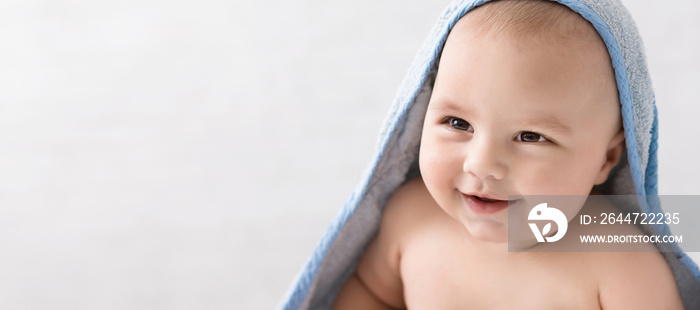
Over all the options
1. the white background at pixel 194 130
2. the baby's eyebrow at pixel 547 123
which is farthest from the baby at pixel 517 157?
the white background at pixel 194 130

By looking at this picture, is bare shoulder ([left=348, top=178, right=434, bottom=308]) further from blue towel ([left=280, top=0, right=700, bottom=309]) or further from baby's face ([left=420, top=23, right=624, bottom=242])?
baby's face ([left=420, top=23, right=624, bottom=242])

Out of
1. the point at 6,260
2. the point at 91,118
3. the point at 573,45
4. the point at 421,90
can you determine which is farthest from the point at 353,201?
the point at 6,260

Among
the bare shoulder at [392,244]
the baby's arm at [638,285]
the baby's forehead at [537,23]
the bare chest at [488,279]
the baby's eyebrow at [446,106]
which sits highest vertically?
the baby's forehead at [537,23]

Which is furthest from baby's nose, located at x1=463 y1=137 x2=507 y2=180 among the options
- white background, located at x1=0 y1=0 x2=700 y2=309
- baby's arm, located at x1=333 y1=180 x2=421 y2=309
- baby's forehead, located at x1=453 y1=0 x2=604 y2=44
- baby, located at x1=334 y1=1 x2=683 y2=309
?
white background, located at x1=0 y1=0 x2=700 y2=309

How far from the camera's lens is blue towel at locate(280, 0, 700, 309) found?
2.68 feet

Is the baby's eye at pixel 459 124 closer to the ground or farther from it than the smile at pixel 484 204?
farther from it

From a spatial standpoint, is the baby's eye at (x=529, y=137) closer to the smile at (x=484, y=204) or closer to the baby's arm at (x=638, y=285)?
the smile at (x=484, y=204)

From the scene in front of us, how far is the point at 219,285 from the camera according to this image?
1539mm

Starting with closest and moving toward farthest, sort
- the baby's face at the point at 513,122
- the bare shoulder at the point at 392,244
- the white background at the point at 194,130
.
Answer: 1. the baby's face at the point at 513,122
2. the bare shoulder at the point at 392,244
3. the white background at the point at 194,130

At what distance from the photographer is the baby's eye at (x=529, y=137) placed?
2.66 feet

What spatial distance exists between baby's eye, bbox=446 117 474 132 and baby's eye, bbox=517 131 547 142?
56 mm

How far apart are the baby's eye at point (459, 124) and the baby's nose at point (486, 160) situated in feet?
0.10

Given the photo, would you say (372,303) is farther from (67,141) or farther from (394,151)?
(67,141)

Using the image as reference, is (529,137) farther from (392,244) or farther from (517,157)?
(392,244)
